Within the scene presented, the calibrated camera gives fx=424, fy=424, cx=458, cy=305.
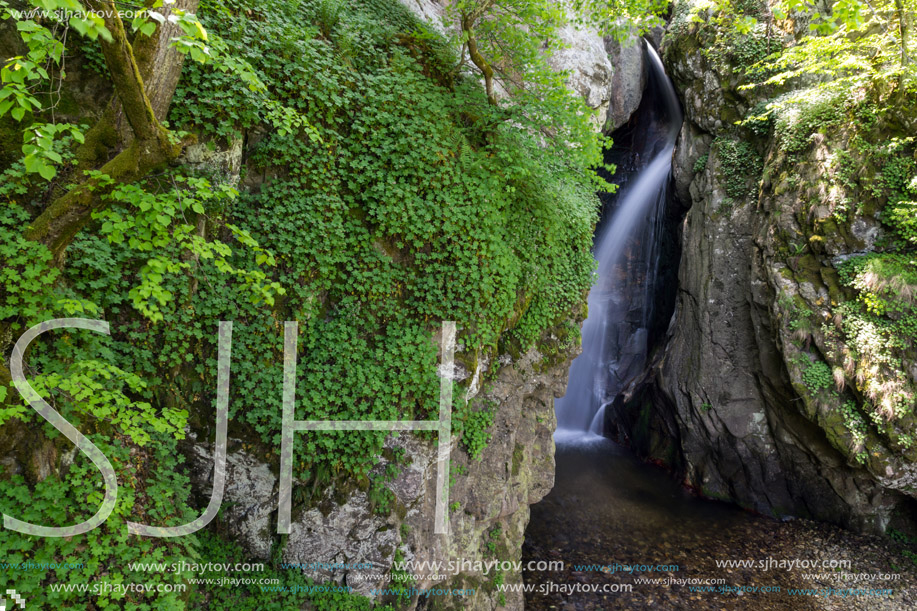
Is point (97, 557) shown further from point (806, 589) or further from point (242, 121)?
point (806, 589)

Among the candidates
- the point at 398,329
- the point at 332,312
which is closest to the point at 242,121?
the point at 332,312

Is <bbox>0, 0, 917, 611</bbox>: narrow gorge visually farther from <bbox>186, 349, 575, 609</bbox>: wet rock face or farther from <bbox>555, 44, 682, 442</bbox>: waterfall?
<bbox>555, 44, 682, 442</bbox>: waterfall

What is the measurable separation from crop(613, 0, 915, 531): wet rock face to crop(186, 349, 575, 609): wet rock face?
5716mm

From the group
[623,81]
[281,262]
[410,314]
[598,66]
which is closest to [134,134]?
[281,262]

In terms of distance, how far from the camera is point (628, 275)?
1480 cm

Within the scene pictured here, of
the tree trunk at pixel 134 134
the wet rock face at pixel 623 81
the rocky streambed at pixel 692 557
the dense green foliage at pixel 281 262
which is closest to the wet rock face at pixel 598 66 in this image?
the wet rock face at pixel 623 81

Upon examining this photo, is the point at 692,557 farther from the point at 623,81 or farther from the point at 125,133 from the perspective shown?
the point at 623,81

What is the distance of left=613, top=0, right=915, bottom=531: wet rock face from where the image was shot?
8.24 m

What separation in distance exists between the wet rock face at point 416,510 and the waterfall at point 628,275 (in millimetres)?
7671

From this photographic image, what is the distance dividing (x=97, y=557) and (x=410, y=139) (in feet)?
16.8

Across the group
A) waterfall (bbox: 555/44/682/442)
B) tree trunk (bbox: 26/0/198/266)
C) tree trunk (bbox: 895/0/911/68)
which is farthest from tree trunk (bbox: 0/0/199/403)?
waterfall (bbox: 555/44/682/442)

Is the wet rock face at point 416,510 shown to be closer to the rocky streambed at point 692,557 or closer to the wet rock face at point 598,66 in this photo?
the rocky streambed at point 692,557

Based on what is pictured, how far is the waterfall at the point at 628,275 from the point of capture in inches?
562

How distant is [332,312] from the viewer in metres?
5.08
